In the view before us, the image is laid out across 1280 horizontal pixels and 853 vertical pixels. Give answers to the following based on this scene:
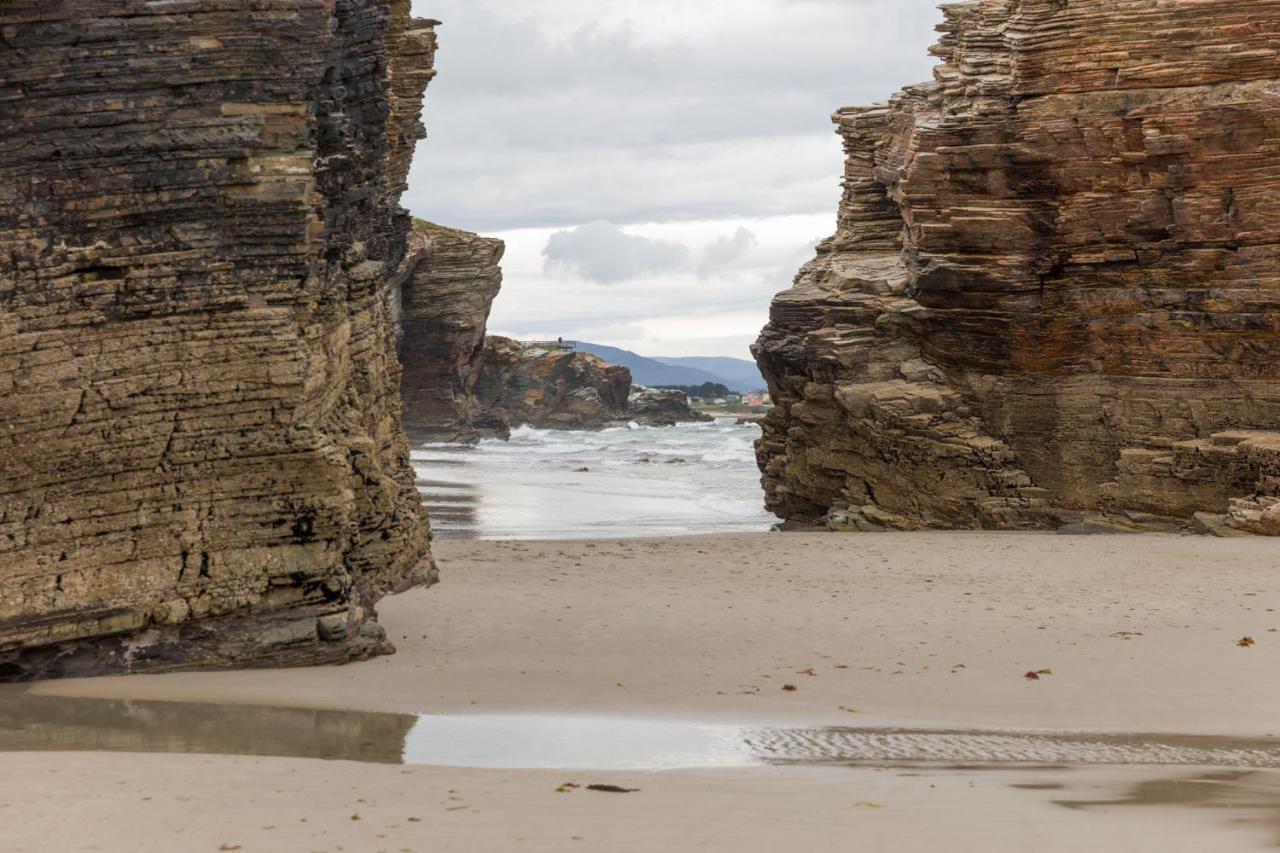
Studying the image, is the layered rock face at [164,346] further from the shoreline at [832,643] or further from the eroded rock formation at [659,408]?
the eroded rock formation at [659,408]

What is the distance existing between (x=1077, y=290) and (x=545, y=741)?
1516 cm

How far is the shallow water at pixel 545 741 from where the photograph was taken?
883 centimetres

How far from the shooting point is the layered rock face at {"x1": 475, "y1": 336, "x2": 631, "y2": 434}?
72.1m

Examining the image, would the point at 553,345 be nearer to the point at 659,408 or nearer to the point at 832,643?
the point at 659,408

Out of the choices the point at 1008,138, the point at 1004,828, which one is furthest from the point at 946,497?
the point at 1004,828

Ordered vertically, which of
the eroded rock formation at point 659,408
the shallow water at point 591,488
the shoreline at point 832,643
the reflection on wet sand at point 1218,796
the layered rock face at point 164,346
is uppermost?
the layered rock face at point 164,346

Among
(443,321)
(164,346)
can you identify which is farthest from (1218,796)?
(443,321)

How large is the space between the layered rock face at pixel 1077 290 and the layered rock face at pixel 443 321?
32.1 m

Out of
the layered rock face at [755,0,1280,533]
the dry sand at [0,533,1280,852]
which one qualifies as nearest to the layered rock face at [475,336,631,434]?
the layered rock face at [755,0,1280,533]

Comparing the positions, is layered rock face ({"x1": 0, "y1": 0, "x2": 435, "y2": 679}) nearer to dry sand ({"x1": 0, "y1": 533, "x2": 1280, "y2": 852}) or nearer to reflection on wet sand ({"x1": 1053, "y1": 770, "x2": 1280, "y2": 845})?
dry sand ({"x1": 0, "y1": 533, "x2": 1280, "y2": 852})

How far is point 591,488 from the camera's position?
117ft

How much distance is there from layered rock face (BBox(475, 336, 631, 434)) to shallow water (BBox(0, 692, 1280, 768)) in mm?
60757

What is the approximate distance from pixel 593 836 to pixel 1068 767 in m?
3.42

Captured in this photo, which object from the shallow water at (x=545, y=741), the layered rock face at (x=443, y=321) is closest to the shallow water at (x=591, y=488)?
the layered rock face at (x=443, y=321)
